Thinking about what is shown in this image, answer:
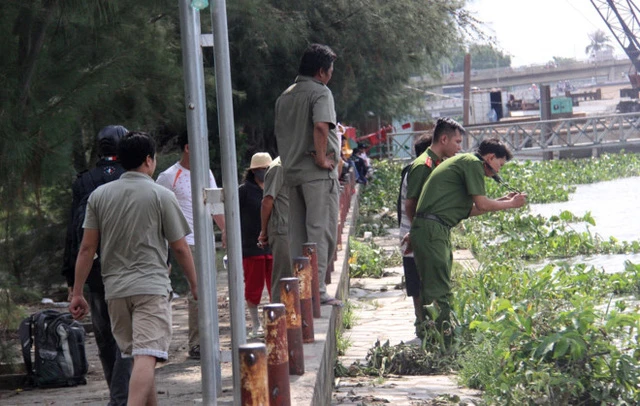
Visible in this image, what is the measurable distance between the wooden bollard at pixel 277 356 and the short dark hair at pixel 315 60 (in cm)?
286

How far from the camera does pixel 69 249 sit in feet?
20.0

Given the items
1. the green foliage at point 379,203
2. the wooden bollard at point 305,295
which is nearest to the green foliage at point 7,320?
Answer: the wooden bollard at point 305,295

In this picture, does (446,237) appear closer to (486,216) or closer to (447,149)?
(447,149)

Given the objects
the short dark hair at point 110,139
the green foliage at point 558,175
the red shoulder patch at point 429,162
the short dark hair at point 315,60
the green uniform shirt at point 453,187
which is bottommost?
the green foliage at point 558,175

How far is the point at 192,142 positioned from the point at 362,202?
1970 cm

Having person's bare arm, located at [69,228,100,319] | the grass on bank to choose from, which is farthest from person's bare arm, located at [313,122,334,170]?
person's bare arm, located at [69,228,100,319]

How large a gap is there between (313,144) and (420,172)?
1354 mm

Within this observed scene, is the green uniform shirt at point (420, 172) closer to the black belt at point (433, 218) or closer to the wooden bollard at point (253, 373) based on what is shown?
the black belt at point (433, 218)

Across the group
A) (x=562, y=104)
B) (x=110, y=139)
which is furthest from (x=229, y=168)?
(x=562, y=104)

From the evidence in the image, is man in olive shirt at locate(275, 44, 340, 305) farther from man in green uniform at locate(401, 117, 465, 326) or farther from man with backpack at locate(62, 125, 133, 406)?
man with backpack at locate(62, 125, 133, 406)

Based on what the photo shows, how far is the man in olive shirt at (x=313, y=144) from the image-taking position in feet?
23.9

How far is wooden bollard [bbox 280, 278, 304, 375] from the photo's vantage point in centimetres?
573

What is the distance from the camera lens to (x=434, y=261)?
7988 mm

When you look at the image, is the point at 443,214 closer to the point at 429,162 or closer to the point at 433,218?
the point at 433,218
